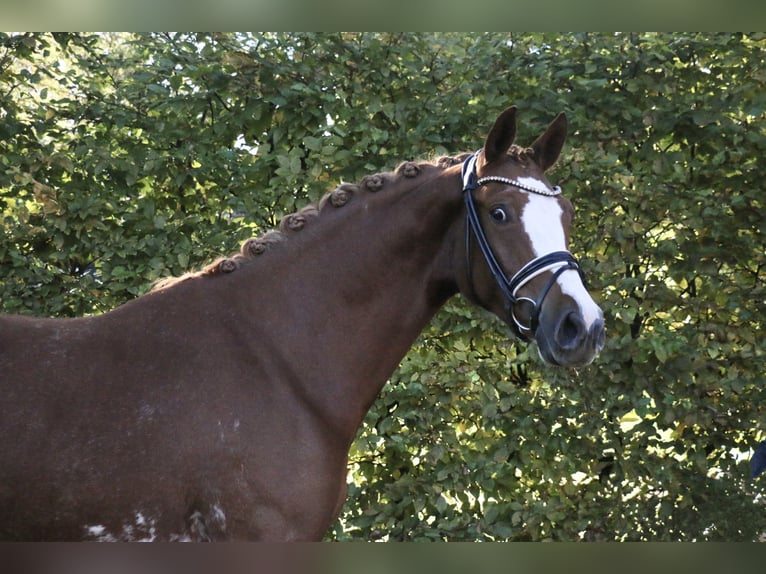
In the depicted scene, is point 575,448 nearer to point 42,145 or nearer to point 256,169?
point 256,169

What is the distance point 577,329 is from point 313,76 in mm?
2793

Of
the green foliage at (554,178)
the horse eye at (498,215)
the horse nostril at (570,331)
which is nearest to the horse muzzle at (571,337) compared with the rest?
the horse nostril at (570,331)

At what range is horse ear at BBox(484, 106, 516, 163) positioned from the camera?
2537 millimetres

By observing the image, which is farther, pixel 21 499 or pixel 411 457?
pixel 411 457

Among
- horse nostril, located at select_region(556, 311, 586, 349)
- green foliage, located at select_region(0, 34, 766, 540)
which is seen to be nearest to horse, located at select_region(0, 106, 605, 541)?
horse nostril, located at select_region(556, 311, 586, 349)

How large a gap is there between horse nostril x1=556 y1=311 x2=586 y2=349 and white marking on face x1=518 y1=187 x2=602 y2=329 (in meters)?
0.02

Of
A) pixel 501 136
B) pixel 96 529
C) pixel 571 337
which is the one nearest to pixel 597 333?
pixel 571 337

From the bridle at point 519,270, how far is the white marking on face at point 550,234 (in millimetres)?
20

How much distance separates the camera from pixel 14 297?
4605mm

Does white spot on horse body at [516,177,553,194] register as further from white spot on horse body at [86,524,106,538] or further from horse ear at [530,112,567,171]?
white spot on horse body at [86,524,106,538]
